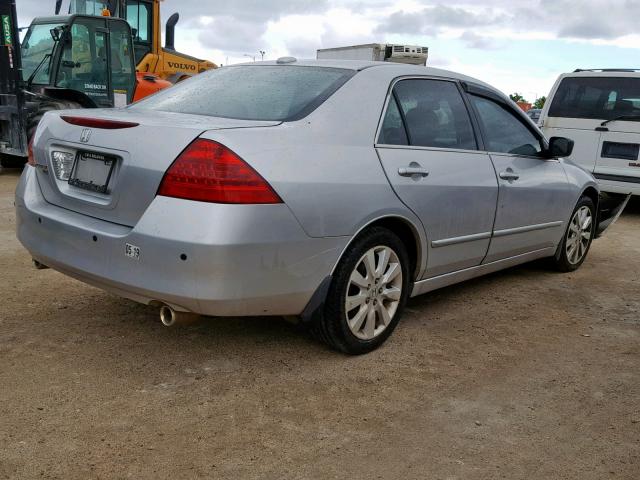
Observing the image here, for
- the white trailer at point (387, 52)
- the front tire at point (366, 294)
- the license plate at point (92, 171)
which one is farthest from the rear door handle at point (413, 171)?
the white trailer at point (387, 52)

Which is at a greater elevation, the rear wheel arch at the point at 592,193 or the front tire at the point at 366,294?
the rear wheel arch at the point at 592,193

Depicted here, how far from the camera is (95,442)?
2643mm

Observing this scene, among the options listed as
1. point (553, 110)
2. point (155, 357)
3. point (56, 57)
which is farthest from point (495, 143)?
point (56, 57)

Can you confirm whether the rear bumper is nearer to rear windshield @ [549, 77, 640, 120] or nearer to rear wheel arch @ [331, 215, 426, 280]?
rear wheel arch @ [331, 215, 426, 280]

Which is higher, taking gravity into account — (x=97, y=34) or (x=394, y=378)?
(x=97, y=34)

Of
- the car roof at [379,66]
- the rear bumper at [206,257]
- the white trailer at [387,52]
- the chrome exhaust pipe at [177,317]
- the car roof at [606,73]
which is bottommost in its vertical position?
the chrome exhaust pipe at [177,317]

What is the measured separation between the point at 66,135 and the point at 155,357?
48.3 inches

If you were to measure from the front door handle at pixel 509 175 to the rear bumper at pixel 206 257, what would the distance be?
5.39ft

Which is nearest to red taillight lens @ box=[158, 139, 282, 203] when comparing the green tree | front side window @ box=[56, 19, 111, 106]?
front side window @ box=[56, 19, 111, 106]

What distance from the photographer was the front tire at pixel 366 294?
3375 millimetres

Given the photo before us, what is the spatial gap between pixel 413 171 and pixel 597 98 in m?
6.32

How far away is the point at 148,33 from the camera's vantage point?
1285 centimetres

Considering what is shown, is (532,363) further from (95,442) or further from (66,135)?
(66,135)

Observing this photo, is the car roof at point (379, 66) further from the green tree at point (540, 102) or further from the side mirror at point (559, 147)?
the green tree at point (540, 102)
